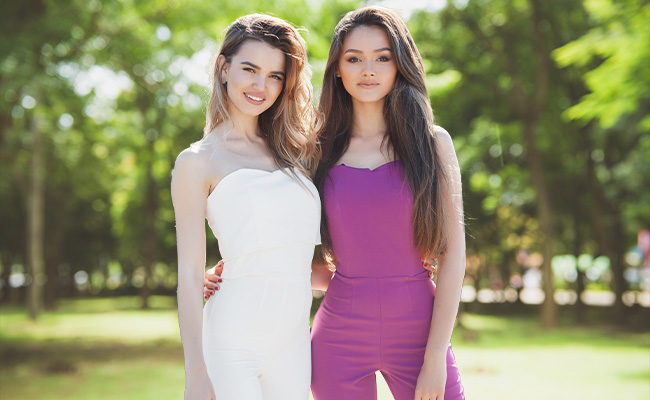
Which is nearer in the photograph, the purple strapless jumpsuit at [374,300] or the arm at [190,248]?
the arm at [190,248]

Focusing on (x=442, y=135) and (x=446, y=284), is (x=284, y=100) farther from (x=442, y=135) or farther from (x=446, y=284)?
(x=446, y=284)

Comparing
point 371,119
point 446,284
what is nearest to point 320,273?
point 446,284

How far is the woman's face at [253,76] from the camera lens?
3186 millimetres

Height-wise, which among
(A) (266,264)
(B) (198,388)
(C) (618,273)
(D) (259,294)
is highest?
(A) (266,264)

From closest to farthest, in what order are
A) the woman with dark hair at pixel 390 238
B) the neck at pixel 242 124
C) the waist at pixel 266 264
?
1. the waist at pixel 266 264
2. the woman with dark hair at pixel 390 238
3. the neck at pixel 242 124

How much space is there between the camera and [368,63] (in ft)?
10.9

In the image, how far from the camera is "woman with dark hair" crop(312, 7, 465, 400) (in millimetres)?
3152

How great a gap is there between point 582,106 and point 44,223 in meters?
30.0

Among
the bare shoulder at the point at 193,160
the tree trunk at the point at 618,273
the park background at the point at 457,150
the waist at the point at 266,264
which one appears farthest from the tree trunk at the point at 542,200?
the bare shoulder at the point at 193,160

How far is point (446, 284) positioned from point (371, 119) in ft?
3.05

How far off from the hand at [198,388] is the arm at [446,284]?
93cm

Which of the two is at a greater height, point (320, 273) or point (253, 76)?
point (253, 76)

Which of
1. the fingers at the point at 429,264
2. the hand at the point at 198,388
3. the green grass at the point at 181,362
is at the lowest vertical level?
the green grass at the point at 181,362

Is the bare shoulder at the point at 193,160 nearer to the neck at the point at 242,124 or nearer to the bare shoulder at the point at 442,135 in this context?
the neck at the point at 242,124
